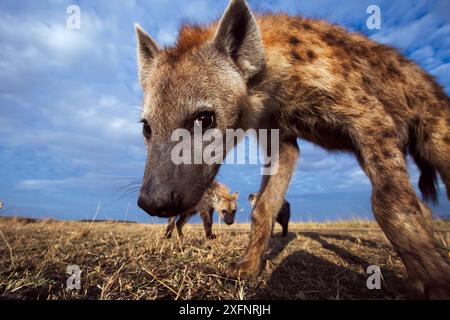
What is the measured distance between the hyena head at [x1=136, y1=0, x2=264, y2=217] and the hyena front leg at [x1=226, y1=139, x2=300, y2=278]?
676 millimetres

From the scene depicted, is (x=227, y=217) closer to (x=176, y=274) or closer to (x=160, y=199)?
(x=176, y=274)

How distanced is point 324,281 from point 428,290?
810mm

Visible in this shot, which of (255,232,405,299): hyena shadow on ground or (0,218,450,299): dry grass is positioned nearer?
(0,218,450,299): dry grass

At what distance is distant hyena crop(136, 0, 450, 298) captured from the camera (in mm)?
2332

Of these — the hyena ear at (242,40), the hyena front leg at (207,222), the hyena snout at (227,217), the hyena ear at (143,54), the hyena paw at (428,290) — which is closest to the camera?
the hyena paw at (428,290)

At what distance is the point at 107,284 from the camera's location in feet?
6.91

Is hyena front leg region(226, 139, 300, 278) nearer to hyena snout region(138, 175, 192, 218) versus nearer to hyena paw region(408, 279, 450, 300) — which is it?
hyena snout region(138, 175, 192, 218)

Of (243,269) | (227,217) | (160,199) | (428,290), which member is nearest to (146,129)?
(160,199)

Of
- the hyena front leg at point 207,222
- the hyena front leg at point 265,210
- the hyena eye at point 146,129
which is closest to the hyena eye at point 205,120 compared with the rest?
the hyena eye at point 146,129

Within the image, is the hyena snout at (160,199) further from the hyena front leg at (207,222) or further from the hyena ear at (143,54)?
the hyena front leg at (207,222)

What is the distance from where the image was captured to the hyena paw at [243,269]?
259 cm

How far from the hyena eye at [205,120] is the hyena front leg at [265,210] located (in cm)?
103

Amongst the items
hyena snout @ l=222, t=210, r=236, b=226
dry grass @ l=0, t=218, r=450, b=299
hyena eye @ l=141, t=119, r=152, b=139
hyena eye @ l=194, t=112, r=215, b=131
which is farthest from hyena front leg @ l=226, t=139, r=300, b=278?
hyena snout @ l=222, t=210, r=236, b=226
